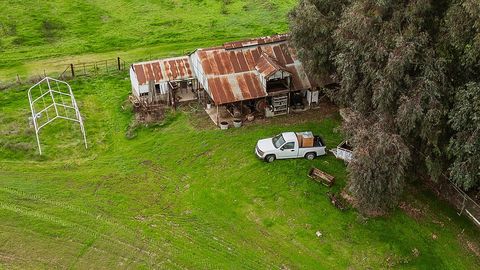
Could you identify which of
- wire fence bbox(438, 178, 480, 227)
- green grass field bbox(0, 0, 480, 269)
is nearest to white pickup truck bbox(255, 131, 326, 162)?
green grass field bbox(0, 0, 480, 269)

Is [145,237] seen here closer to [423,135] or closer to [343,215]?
[343,215]

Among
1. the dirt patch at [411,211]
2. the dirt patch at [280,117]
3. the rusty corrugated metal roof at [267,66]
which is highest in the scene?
the rusty corrugated metal roof at [267,66]

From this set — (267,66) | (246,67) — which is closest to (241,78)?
(246,67)

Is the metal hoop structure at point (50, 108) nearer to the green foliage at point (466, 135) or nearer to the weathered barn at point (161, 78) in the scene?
the weathered barn at point (161, 78)

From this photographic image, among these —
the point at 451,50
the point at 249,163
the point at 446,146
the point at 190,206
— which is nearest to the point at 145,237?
the point at 190,206

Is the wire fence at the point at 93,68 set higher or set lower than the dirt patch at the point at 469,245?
higher

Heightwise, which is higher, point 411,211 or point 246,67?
point 246,67

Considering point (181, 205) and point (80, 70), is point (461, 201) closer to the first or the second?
point (181, 205)

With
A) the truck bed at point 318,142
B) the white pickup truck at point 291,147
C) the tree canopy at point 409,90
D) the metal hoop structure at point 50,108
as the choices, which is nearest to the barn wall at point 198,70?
Answer: the white pickup truck at point 291,147
